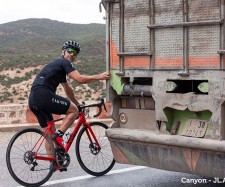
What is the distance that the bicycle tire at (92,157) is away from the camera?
7.12 m

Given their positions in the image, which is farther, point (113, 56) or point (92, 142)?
point (92, 142)

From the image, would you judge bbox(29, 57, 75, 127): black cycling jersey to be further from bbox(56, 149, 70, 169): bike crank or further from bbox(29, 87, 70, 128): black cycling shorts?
bbox(56, 149, 70, 169): bike crank

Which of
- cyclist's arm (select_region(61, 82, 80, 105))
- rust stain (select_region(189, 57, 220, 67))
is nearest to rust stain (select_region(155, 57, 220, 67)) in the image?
rust stain (select_region(189, 57, 220, 67))

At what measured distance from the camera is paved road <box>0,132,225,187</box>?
6.69 metres

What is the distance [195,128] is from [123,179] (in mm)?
1801

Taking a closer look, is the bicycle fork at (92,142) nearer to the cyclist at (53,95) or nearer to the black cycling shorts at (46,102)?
the cyclist at (53,95)

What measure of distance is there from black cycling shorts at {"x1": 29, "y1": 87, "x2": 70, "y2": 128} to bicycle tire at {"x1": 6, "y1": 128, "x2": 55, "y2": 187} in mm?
285

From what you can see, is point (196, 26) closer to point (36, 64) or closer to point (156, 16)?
point (156, 16)

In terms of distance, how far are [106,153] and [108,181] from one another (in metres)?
0.54

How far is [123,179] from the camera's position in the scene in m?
6.96

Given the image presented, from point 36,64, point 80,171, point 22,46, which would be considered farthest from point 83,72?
point 80,171

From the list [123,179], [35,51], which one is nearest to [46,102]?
[123,179]

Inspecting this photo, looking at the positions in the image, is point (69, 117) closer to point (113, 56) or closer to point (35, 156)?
point (35, 156)

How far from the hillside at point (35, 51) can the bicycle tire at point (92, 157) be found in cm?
2803
